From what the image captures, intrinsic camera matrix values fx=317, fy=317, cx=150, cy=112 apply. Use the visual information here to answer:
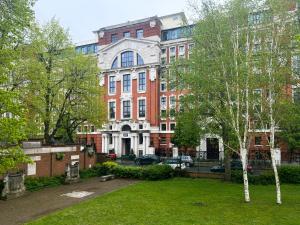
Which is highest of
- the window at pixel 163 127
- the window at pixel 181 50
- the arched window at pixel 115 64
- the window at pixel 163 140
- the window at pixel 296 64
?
the window at pixel 181 50

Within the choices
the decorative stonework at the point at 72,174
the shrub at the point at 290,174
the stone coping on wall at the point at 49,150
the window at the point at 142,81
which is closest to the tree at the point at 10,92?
the stone coping on wall at the point at 49,150

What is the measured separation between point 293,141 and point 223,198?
1714cm

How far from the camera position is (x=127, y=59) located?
56969 mm

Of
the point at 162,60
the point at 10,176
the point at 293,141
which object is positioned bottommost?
the point at 10,176

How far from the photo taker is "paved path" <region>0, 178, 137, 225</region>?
48.0 ft

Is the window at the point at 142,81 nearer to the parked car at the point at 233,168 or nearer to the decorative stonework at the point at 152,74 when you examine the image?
the decorative stonework at the point at 152,74

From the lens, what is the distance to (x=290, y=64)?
1780 centimetres

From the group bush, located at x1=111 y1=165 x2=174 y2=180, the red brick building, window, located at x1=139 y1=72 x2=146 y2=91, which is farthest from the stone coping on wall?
window, located at x1=139 y1=72 x2=146 y2=91

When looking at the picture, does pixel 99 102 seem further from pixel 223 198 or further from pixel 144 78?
pixel 144 78

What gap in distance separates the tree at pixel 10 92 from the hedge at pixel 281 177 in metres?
17.4

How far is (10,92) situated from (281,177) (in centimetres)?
2070

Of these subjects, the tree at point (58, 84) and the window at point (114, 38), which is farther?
the window at point (114, 38)

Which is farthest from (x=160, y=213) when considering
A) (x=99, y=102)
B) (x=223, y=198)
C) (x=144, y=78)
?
(x=144, y=78)

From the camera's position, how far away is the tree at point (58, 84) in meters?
24.7
